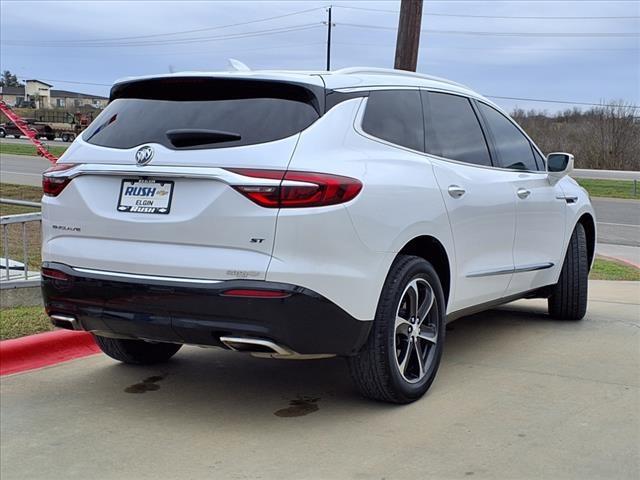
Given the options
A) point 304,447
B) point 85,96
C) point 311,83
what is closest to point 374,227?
point 311,83

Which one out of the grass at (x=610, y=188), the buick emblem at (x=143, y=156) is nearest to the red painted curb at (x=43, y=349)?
the buick emblem at (x=143, y=156)

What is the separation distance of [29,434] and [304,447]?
144 centimetres

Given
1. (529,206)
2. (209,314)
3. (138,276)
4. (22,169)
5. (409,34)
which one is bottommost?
(22,169)

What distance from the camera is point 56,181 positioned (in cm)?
428

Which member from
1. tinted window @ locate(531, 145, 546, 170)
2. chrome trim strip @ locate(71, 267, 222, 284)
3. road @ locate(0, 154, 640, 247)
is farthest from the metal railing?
road @ locate(0, 154, 640, 247)

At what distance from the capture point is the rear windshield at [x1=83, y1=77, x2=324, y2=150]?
12.8ft

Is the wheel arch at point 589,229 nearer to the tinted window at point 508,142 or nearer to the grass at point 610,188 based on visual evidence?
the tinted window at point 508,142

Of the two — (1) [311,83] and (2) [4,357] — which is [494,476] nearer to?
(1) [311,83]

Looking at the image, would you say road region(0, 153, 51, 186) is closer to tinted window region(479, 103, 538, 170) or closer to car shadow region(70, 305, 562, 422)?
car shadow region(70, 305, 562, 422)

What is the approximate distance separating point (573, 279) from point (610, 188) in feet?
77.0

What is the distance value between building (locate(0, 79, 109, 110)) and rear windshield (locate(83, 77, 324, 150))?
332 ft

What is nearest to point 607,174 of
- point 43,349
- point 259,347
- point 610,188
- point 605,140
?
point 610,188

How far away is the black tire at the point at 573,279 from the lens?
256 inches

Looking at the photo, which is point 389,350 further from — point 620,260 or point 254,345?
point 620,260
